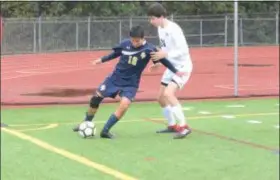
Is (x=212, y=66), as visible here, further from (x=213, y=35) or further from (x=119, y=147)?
(x=119, y=147)

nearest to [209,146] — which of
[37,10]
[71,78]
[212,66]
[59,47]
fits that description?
[71,78]

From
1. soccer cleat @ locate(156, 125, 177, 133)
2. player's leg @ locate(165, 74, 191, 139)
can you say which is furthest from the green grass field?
soccer cleat @ locate(156, 125, 177, 133)

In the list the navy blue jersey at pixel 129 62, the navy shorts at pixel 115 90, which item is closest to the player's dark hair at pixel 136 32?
the navy blue jersey at pixel 129 62

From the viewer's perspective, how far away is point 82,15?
3797 centimetres

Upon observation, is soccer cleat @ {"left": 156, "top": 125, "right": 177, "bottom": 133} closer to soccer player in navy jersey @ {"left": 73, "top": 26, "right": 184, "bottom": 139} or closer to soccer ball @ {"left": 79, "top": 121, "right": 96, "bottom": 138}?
soccer player in navy jersey @ {"left": 73, "top": 26, "right": 184, "bottom": 139}

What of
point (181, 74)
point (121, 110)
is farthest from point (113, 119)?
point (181, 74)

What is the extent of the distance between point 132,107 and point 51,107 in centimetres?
160

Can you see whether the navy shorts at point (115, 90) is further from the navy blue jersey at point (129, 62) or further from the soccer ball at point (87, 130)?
the soccer ball at point (87, 130)

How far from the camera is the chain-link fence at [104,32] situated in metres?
31.0

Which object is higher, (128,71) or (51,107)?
(128,71)

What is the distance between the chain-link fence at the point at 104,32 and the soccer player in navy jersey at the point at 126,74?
63.4ft

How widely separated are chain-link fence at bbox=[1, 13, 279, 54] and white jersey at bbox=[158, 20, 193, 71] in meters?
19.4

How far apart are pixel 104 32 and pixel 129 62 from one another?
85.0 feet

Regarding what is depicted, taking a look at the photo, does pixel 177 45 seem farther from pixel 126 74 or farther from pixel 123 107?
pixel 123 107
